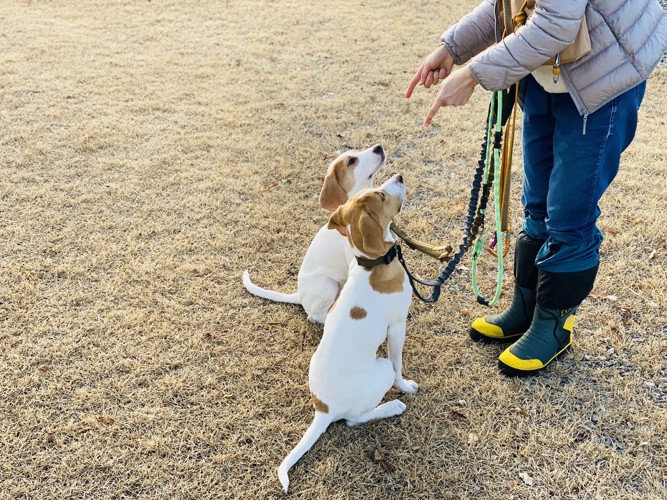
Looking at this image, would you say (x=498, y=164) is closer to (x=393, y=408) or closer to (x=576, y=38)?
(x=576, y=38)

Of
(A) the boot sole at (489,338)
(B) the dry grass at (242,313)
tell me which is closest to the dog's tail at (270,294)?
(B) the dry grass at (242,313)

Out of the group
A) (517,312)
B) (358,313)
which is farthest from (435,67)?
(517,312)

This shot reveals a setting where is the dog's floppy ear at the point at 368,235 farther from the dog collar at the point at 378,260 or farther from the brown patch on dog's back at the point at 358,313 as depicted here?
the brown patch on dog's back at the point at 358,313

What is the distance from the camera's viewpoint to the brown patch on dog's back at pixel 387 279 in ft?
8.68

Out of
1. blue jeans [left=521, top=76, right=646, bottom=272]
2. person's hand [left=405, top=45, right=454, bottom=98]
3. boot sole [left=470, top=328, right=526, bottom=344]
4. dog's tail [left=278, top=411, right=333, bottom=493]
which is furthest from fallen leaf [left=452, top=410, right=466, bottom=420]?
person's hand [left=405, top=45, right=454, bottom=98]

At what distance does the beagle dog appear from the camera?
3.12 m

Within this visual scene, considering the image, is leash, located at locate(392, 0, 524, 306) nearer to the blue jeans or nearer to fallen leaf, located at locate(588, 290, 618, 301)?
the blue jeans

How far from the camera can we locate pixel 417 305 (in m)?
3.51

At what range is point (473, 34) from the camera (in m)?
2.71

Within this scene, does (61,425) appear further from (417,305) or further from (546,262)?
(546,262)

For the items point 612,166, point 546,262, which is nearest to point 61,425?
point 546,262

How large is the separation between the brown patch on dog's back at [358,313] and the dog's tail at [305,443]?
0.46 m

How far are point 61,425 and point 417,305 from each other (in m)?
2.06

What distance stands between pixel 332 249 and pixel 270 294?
25.2 inches
